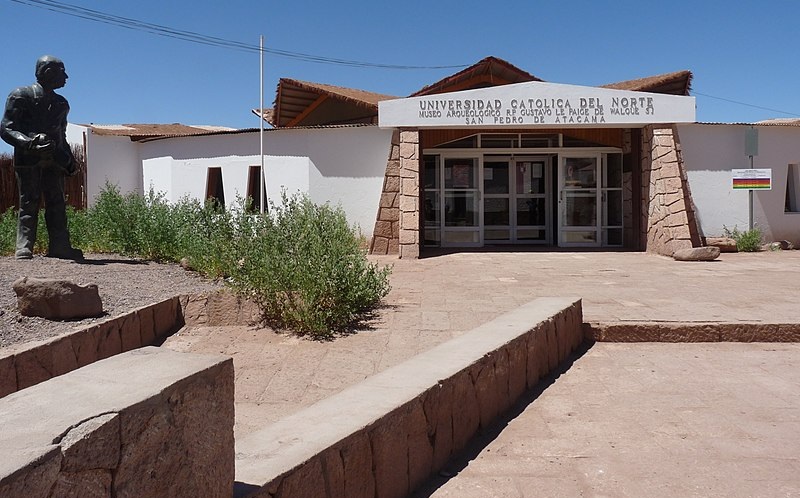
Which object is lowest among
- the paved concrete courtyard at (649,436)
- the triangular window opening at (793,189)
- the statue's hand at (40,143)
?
the paved concrete courtyard at (649,436)

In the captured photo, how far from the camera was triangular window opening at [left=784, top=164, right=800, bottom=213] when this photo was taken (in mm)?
15531

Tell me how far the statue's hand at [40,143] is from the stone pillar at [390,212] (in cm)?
666

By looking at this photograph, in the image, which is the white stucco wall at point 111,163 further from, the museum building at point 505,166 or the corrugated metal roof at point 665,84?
the corrugated metal roof at point 665,84

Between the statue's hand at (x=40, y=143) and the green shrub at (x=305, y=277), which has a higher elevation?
the statue's hand at (x=40, y=143)

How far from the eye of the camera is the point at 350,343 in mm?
5801

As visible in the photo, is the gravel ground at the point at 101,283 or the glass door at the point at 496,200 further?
the glass door at the point at 496,200

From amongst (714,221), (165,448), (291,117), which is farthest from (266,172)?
(165,448)

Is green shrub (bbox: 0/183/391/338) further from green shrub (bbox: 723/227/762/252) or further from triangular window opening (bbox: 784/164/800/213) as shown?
triangular window opening (bbox: 784/164/800/213)

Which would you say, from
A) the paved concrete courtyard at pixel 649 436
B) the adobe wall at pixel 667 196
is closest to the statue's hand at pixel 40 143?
the paved concrete courtyard at pixel 649 436

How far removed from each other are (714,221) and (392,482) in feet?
43.8

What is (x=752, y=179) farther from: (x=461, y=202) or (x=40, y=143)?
(x=40, y=143)

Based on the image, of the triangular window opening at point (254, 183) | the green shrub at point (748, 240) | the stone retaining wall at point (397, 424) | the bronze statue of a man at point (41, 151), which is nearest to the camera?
the stone retaining wall at point (397, 424)

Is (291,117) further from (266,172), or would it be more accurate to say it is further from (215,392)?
(215,392)

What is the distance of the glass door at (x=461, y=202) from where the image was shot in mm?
15906
